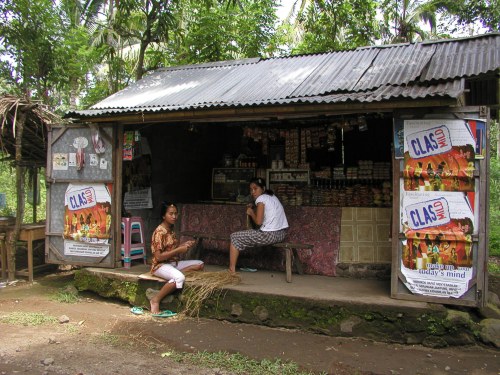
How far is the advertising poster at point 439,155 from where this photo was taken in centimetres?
485

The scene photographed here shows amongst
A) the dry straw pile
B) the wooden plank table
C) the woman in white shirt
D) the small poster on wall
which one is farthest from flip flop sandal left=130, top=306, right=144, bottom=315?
the wooden plank table

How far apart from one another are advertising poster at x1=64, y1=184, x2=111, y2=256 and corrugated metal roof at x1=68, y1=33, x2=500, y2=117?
126 cm

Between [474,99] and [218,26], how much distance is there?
303 inches

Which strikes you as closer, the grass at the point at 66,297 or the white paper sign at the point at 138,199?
the grass at the point at 66,297

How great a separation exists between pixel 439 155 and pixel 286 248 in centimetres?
234

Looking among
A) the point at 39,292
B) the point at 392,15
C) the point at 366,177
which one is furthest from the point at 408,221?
the point at 392,15

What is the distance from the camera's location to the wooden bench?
6.10 meters

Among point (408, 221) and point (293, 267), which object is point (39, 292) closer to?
point (293, 267)

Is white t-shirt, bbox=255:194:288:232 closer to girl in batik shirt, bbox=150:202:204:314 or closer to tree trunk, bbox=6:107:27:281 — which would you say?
girl in batik shirt, bbox=150:202:204:314

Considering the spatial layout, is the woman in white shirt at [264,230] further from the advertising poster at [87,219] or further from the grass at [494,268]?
the grass at [494,268]

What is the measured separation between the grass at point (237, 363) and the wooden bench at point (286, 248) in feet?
5.60

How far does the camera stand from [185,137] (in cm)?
891

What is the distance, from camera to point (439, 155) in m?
Answer: 4.96

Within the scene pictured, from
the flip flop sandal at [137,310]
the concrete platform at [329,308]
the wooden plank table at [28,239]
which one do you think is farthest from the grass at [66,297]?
the wooden plank table at [28,239]
